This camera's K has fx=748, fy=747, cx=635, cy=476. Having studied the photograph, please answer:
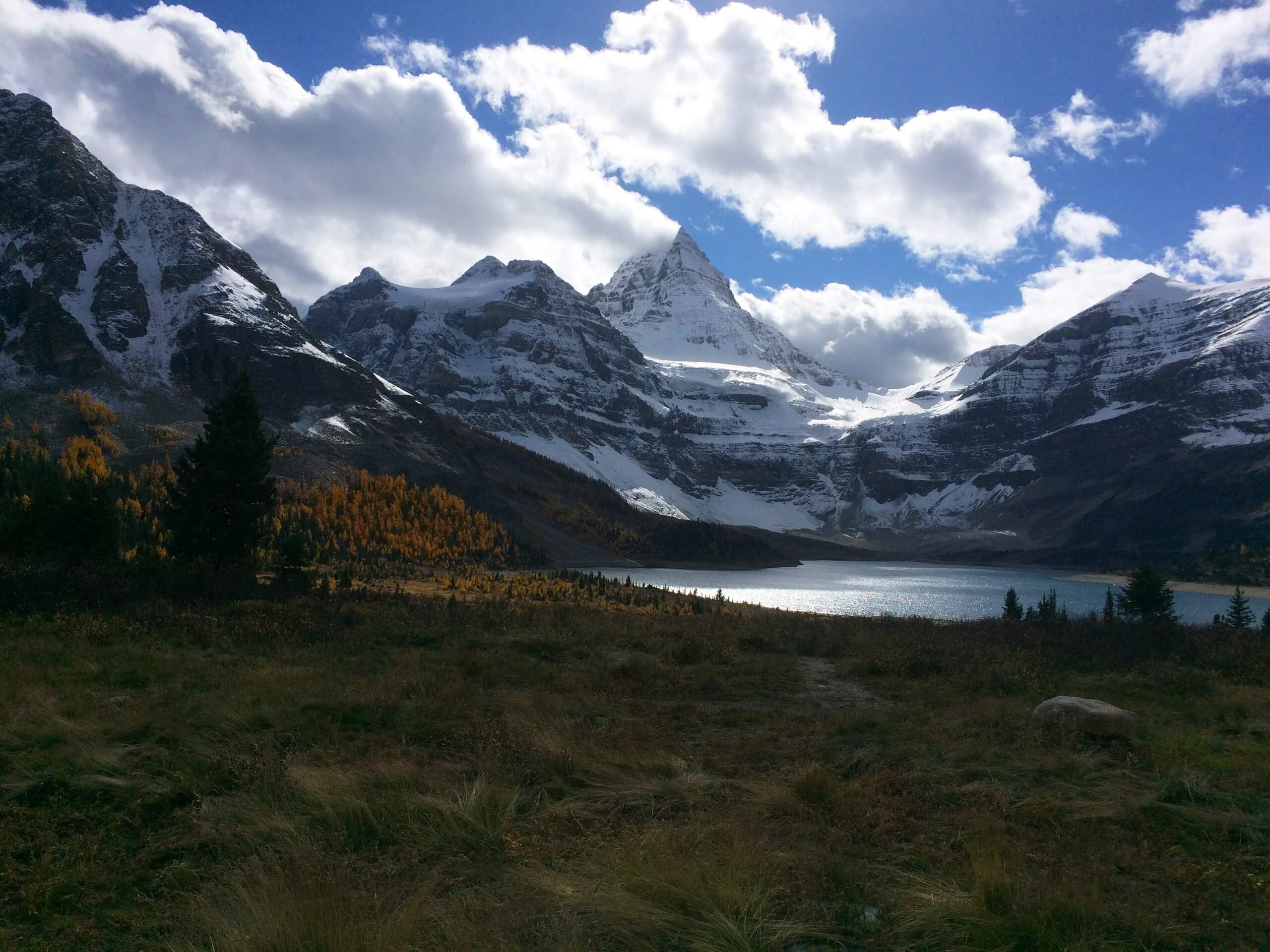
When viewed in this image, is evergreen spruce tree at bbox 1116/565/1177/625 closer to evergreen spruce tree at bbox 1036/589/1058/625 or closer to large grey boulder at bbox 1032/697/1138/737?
evergreen spruce tree at bbox 1036/589/1058/625

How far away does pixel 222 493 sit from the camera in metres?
26.2

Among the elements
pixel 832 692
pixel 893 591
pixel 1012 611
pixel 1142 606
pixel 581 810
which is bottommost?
pixel 893 591

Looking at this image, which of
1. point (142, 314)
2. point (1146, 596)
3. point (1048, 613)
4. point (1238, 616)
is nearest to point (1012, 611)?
point (1048, 613)

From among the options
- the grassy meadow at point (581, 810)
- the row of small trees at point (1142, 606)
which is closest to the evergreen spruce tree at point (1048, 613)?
the row of small trees at point (1142, 606)

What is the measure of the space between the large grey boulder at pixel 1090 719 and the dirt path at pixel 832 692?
122 inches

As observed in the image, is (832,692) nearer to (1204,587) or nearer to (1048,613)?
(1048,613)

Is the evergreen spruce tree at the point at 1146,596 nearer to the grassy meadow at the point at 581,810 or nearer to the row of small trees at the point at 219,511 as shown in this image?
the grassy meadow at the point at 581,810

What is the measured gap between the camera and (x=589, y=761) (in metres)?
8.27

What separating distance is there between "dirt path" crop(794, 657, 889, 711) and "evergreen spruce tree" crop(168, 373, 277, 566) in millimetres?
19371

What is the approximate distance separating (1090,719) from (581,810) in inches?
285

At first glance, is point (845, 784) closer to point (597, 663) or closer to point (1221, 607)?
point (597, 663)

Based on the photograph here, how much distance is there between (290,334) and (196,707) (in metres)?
157

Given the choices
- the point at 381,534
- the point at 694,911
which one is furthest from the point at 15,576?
the point at 381,534

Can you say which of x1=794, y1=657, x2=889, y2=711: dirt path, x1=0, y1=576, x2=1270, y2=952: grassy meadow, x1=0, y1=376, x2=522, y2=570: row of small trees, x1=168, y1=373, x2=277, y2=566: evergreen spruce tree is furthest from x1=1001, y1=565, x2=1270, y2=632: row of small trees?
x1=0, y1=376, x2=522, y2=570: row of small trees
